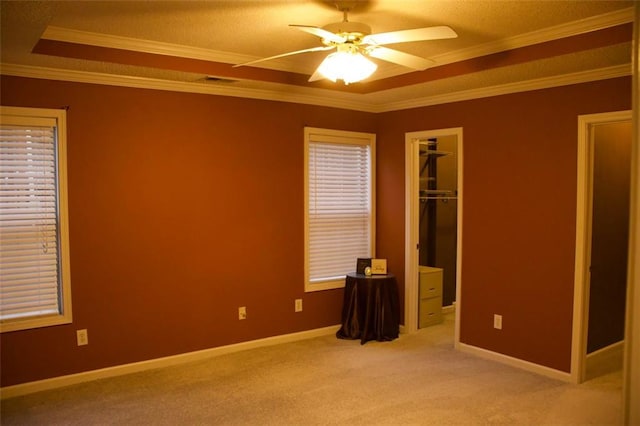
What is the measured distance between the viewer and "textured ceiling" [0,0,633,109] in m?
2.78

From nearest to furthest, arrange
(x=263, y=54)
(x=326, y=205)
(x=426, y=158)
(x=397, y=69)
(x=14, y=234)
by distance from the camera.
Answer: (x=14, y=234)
(x=263, y=54)
(x=397, y=69)
(x=326, y=205)
(x=426, y=158)

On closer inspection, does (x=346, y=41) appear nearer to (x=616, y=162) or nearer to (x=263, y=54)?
(x=263, y=54)

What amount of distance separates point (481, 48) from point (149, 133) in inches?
106

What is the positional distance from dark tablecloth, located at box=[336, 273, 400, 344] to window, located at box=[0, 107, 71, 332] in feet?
8.31

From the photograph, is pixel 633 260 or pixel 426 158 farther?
pixel 426 158

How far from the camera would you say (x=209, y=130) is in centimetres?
430

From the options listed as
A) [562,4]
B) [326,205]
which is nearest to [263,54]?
[326,205]

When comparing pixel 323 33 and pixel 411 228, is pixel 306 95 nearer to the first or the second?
pixel 411 228

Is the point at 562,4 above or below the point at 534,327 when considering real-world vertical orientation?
above

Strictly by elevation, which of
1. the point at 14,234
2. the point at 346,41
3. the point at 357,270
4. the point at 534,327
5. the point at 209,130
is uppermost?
the point at 346,41

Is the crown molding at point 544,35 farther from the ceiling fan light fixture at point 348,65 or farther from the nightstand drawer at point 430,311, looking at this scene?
the nightstand drawer at point 430,311

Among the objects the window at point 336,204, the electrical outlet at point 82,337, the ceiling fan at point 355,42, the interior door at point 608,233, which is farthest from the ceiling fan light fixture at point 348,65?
the electrical outlet at point 82,337

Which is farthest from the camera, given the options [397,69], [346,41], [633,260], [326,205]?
[326,205]

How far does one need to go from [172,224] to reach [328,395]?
190 centimetres
